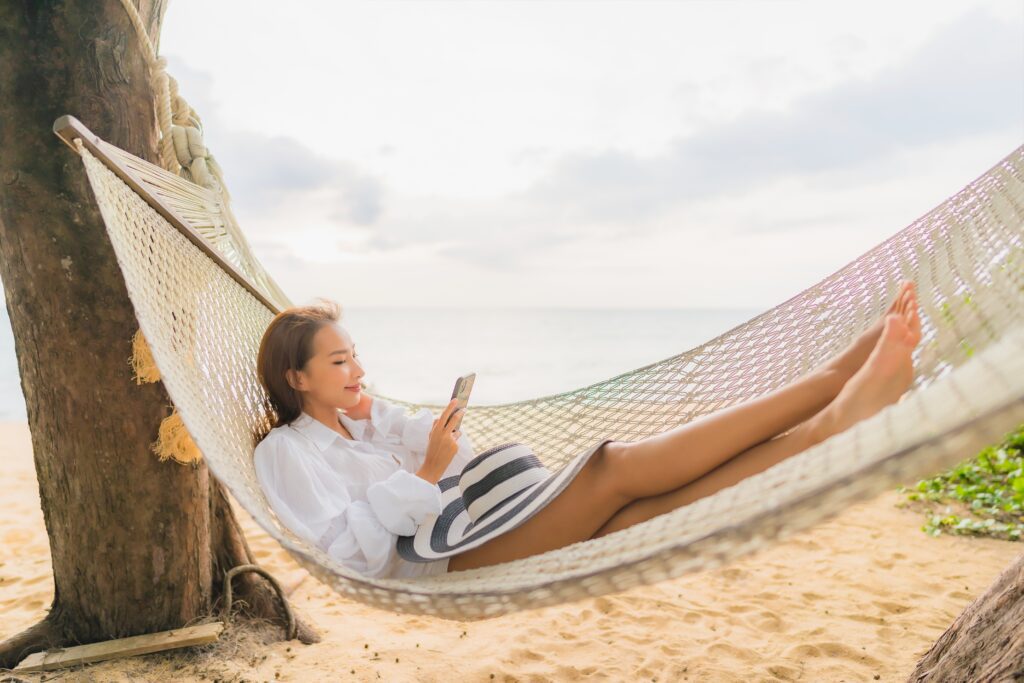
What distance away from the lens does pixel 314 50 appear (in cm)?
1612

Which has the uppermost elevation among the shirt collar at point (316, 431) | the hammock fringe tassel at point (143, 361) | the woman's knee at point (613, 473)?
the hammock fringe tassel at point (143, 361)

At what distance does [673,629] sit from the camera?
6.40 ft

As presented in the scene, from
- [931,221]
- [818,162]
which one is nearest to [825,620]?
[931,221]

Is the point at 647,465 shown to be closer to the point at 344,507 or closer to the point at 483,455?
the point at 483,455

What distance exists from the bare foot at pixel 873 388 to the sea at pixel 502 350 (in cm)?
717

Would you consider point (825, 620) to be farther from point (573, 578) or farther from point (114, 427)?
point (114, 427)

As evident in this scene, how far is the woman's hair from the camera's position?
154 cm

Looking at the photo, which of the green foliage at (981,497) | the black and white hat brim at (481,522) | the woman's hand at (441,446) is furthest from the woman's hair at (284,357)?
the green foliage at (981,497)

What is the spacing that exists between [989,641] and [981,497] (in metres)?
1.98

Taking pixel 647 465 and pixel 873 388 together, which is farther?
pixel 647 465

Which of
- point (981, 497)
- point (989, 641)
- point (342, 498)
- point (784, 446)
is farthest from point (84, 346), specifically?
point (981, 497)

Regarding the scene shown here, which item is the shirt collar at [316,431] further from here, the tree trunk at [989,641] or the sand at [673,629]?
the tree trunk at [989,641]

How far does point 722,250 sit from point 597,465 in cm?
1910

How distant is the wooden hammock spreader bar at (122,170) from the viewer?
50.8 inches
